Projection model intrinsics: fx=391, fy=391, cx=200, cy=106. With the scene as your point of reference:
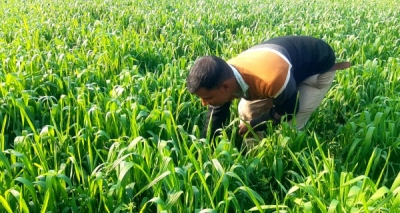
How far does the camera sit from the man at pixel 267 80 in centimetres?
202

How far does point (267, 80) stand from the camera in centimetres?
210

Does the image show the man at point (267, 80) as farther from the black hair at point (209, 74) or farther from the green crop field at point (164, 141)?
the green crop field at point (164, 141)

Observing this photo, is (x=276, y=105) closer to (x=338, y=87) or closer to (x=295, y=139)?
(x=295, y=139)

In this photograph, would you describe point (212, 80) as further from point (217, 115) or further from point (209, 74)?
point (217, 115)

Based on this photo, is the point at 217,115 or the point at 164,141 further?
the point at 217,115

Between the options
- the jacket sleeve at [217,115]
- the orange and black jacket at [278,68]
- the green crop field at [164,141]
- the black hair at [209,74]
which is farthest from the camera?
the jacket sleeve at [217,115]

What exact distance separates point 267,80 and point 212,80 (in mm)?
328

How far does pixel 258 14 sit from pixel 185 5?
67.0 inches

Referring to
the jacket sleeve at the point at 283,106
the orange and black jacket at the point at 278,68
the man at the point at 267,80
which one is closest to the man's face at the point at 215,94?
the man at the point at 267,80

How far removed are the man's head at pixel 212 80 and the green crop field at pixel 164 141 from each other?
0.22m

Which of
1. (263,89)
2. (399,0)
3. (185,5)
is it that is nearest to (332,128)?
(263,89)

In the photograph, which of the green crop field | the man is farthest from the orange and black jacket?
the green crop field

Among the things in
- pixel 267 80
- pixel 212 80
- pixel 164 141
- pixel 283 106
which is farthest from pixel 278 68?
pixel 164 141

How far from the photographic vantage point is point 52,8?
6.88 meters
